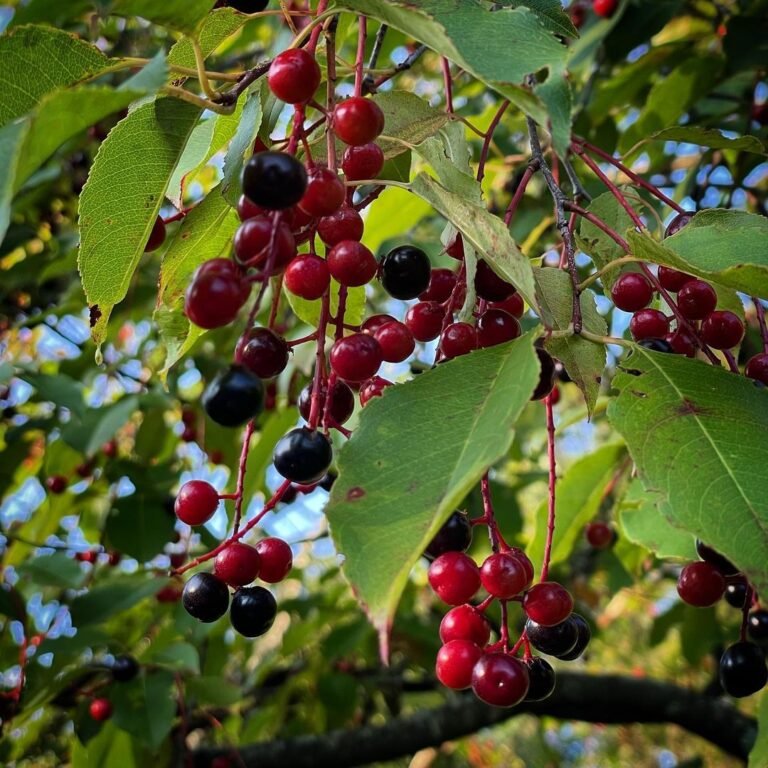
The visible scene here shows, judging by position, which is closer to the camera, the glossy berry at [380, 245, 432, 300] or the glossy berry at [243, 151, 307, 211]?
the glossy berry at [243, 151, 307, 211]

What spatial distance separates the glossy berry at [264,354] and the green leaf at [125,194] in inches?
7.9

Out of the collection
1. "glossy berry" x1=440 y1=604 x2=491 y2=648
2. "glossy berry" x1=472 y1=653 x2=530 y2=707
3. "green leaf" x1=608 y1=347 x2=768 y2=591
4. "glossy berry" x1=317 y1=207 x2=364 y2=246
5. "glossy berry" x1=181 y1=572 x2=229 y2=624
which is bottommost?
"glossy berry" x1=440 y1=604 x2=491 y2=648

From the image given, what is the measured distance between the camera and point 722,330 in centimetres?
89

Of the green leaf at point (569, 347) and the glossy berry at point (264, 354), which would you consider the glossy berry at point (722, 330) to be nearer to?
the green leaf at point (569, 347)

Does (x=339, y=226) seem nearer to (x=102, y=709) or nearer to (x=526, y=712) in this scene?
(x=102, y=709)

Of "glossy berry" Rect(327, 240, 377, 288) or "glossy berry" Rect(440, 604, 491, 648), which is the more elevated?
"glossy berry" Rect(327, 240, 377, 288)

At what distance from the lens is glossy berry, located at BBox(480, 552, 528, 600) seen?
0.74m

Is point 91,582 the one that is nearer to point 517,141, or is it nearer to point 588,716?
point 588,716

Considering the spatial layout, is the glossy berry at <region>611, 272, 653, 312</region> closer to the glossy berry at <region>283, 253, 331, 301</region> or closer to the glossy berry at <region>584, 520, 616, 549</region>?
the glossy berry at <region>283, 253, 331, 301</region>

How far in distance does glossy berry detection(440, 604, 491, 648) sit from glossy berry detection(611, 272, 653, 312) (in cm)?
37

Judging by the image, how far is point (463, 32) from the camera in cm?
70

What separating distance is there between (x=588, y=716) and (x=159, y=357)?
1.76m

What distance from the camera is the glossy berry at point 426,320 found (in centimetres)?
91

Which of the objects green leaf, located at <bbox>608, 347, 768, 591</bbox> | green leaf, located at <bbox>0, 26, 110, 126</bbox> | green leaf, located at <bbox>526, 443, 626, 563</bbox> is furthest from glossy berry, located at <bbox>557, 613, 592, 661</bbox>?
green leaf, located at <bbox>526, 443, 626, 563</bbox>
